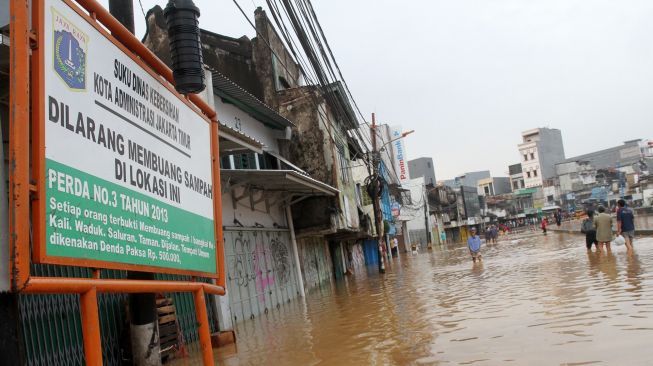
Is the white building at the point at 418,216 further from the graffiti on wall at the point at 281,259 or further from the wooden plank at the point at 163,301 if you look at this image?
the wooden plank at the point at 163,301

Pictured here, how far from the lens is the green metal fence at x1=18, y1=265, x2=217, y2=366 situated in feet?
17.9

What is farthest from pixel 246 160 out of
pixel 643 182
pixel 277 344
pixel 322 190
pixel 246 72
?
pixel 643 182

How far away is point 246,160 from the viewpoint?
15.6m

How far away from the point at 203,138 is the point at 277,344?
15.8 feet

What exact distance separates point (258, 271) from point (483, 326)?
762cm

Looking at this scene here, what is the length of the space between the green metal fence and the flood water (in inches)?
61.9

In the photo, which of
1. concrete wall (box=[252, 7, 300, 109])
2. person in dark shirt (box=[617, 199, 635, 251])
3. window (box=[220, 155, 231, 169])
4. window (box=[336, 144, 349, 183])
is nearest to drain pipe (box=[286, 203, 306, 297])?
window (box=[220, 155, 231, 169])

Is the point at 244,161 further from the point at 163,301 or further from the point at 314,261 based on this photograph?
the point at 163,301

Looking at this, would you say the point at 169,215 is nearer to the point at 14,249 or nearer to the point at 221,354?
the point at 14,249

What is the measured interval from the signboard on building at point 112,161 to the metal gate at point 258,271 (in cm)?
786

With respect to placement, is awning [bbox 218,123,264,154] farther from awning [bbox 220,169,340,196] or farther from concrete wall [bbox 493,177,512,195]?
concrete wall [bbox 493,177,512,195]

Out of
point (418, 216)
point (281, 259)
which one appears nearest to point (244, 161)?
point (281, 259)

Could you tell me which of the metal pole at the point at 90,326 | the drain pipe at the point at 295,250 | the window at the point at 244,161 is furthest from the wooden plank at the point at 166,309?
the drain pipe at the point at 295,250

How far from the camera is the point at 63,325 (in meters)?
6.04
